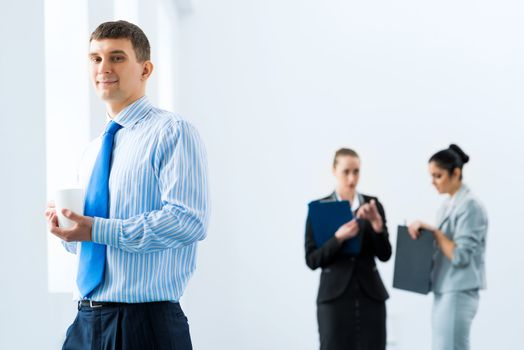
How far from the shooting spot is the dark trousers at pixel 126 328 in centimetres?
171

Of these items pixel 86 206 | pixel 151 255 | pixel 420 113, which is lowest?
pixel 151 255

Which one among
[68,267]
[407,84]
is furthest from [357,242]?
[407,84]

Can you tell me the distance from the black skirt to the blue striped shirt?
199 centimetres

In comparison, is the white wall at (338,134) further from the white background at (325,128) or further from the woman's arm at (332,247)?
the woman's arm at (332,247)

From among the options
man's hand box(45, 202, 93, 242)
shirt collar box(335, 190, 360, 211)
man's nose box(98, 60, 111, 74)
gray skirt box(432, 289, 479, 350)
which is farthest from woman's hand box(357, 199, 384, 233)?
man's hand box(45, 202, 93, 242)

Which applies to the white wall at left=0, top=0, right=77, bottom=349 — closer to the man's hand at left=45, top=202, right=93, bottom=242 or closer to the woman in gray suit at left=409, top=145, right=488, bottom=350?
the man's hand at left=45, top=202, right=93, bottom=242

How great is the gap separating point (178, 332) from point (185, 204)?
0.32m

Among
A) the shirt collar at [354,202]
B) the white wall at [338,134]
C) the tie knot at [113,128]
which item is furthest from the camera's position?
the white wall at [338,134]

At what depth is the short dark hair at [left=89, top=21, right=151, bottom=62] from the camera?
5.98ft

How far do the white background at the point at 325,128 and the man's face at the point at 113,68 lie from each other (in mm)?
3703

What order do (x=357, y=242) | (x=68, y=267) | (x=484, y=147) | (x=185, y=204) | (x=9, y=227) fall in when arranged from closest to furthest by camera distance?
(x=185, y=204), (x=9, y=227), (x=68, y=267), (x=357, y=242), (x=484, y=147)

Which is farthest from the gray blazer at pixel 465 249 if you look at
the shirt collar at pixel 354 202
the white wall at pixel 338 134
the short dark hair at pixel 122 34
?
the short dark hair at pixel 122 34

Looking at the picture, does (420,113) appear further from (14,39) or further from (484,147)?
(14,39)

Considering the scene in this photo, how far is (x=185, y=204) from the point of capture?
5.64 feet
